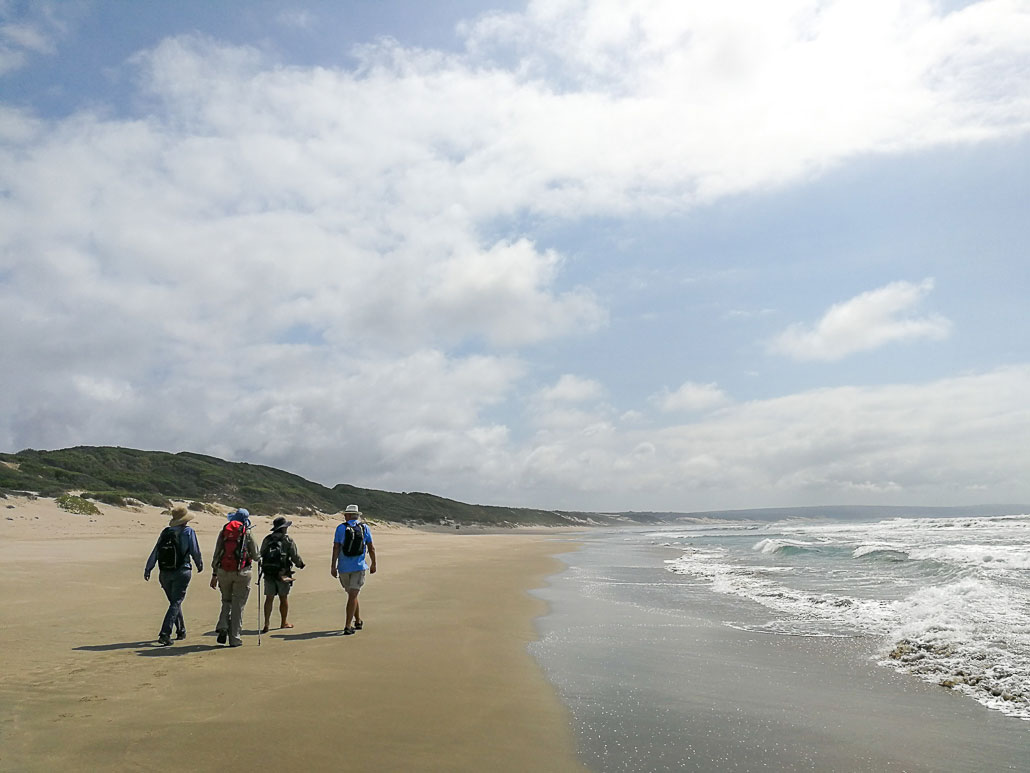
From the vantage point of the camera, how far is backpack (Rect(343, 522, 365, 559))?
9.80m

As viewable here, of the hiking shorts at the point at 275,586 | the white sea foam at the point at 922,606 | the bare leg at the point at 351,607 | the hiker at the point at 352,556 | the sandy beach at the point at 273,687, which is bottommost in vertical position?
the white sea foam at the point at 922,606

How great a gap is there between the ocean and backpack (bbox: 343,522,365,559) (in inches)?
118

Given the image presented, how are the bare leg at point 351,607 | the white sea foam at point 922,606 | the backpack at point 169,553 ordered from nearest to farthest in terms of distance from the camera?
the white sea foam at point 922,606 → the backpack at point 169,553 → the bare leg at point 351,607

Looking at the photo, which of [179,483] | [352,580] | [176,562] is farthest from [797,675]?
[179,483]

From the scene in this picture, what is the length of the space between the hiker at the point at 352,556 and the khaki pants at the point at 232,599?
127 cm

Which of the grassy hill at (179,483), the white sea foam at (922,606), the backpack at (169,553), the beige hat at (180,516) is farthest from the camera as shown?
the grassy hill at (179,483)

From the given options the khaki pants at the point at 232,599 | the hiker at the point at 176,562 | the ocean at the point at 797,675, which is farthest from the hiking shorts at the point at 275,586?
the ocean at the point at 797,675

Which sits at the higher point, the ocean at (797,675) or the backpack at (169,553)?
the backpack at (169,553)

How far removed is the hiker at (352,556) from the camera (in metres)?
9.51

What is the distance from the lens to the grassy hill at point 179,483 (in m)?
40.7

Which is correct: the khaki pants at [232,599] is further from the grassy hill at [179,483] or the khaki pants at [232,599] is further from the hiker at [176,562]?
the grassy hill at [179,483]

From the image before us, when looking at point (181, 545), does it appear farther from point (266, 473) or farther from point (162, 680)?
point (266, 473)

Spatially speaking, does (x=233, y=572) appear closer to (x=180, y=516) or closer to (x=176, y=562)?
(x=176, y=562)

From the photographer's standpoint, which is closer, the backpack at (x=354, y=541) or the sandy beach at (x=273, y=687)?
→ the sandy beach at (x=273, y=687)
